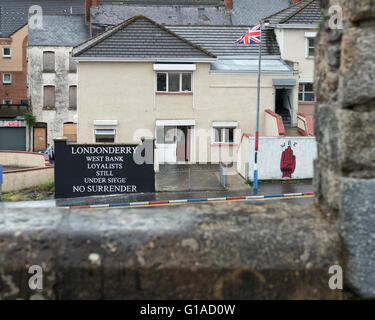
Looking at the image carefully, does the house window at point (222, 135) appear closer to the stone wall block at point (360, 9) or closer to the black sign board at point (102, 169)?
the black sign board at point (102, 169)

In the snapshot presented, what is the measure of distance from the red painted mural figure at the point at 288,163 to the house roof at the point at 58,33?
3077 cm

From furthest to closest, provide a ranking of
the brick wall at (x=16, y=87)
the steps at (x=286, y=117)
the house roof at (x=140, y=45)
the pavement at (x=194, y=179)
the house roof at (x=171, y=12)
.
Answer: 1. the brick wall at (x=16, y=87)
2. the house roof at (x=171, y=12)
3. the steps at (x=286, y=117)
4. the house roof at (x=140, y=45)
5. the pavement at (x=194, y=179)

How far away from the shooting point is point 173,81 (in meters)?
31.4

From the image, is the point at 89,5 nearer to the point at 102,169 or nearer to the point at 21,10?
the point at 21,10

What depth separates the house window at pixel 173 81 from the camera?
31328 millimetres

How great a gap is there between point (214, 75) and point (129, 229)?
2913 centimetres

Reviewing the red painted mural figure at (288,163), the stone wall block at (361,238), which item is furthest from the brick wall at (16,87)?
the stone wall block at (361,238)

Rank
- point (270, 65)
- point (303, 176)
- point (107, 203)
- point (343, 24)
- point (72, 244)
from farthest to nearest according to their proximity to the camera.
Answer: point (270, 65), point (303, 176), point (107, 203), point (343, 24), point (72, 244)

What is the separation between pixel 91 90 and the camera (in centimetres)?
3055

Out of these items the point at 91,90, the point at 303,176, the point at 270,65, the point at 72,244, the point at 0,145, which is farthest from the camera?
the point at 0,145

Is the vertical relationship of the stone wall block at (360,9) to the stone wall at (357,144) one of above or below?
above

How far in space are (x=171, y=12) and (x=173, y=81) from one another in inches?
999

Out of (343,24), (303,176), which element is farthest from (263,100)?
(343,24)
